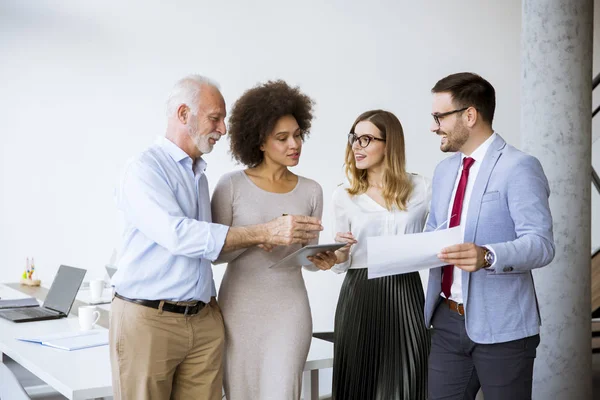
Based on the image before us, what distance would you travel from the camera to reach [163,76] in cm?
671

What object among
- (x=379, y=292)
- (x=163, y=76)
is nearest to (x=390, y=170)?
(x=379, y=292)

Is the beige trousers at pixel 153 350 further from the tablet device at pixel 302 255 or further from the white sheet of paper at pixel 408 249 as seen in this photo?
the white sheet of paper at pixel 408 249

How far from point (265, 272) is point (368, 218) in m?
0.74

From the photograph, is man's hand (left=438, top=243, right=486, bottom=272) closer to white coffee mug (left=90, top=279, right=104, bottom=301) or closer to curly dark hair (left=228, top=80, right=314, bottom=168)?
curly dark hair (left=228, top=80, right=314, bottom=168)

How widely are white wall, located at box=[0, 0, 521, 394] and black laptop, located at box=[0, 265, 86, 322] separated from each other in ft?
8.15

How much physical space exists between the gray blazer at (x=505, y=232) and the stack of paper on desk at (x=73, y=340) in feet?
5.63

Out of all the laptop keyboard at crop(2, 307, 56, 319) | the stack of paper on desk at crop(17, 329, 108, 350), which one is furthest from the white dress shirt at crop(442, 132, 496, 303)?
the laptop keyboard at crop(2, 307, 56, 319)

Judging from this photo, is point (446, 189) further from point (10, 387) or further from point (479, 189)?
point (10, 387)

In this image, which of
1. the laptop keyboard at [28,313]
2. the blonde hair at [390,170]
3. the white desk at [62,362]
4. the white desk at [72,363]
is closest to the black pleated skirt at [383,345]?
the white desk at [72,363]

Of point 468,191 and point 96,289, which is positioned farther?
point 96,289

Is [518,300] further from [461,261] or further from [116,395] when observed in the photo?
[116,395]

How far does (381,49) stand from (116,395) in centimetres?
597

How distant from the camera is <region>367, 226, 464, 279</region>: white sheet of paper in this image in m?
2.19

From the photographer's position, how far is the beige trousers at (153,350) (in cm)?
220
